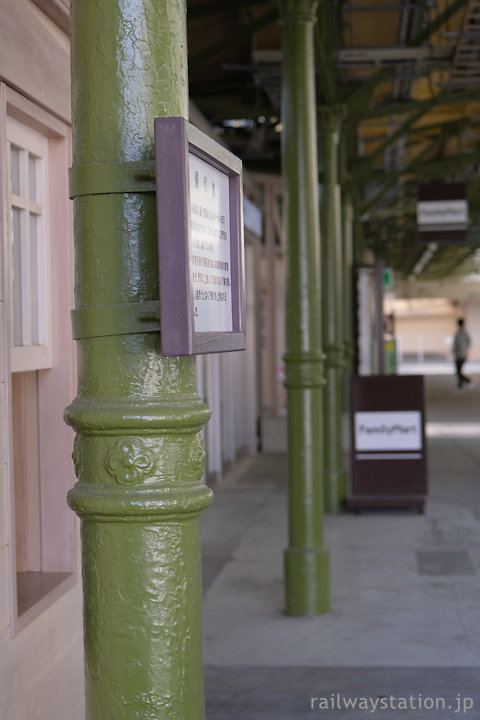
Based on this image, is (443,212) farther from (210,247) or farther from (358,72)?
(210,247)

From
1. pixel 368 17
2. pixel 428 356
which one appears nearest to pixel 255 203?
pixel 368 17

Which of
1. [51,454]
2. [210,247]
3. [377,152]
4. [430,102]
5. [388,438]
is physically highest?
[430,102]

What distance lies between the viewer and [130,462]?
5.99 ft

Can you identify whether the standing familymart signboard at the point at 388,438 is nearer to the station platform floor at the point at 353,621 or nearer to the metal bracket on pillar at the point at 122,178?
the station platform floor at the point at 353,621

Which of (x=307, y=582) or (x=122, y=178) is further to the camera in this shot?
(x=307, y=582)

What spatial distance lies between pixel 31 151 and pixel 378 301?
18315 mm

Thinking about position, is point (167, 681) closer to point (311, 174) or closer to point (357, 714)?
point (357, 714)

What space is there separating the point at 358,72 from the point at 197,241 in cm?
1010

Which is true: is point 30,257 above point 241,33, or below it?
below

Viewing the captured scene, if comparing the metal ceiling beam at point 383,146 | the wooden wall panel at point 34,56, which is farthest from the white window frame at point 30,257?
the metal ceiling beam at point 383,146

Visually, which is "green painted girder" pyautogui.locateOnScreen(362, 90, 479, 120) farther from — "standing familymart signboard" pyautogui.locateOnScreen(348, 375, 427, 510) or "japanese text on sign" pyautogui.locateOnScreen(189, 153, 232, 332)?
"japanese text on sign" pyautogui.locateOnScreen(189, 153, 232, 332)

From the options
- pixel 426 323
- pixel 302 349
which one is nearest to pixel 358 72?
pixel 302 349

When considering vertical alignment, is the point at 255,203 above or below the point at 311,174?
above

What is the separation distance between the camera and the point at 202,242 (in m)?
1.97
